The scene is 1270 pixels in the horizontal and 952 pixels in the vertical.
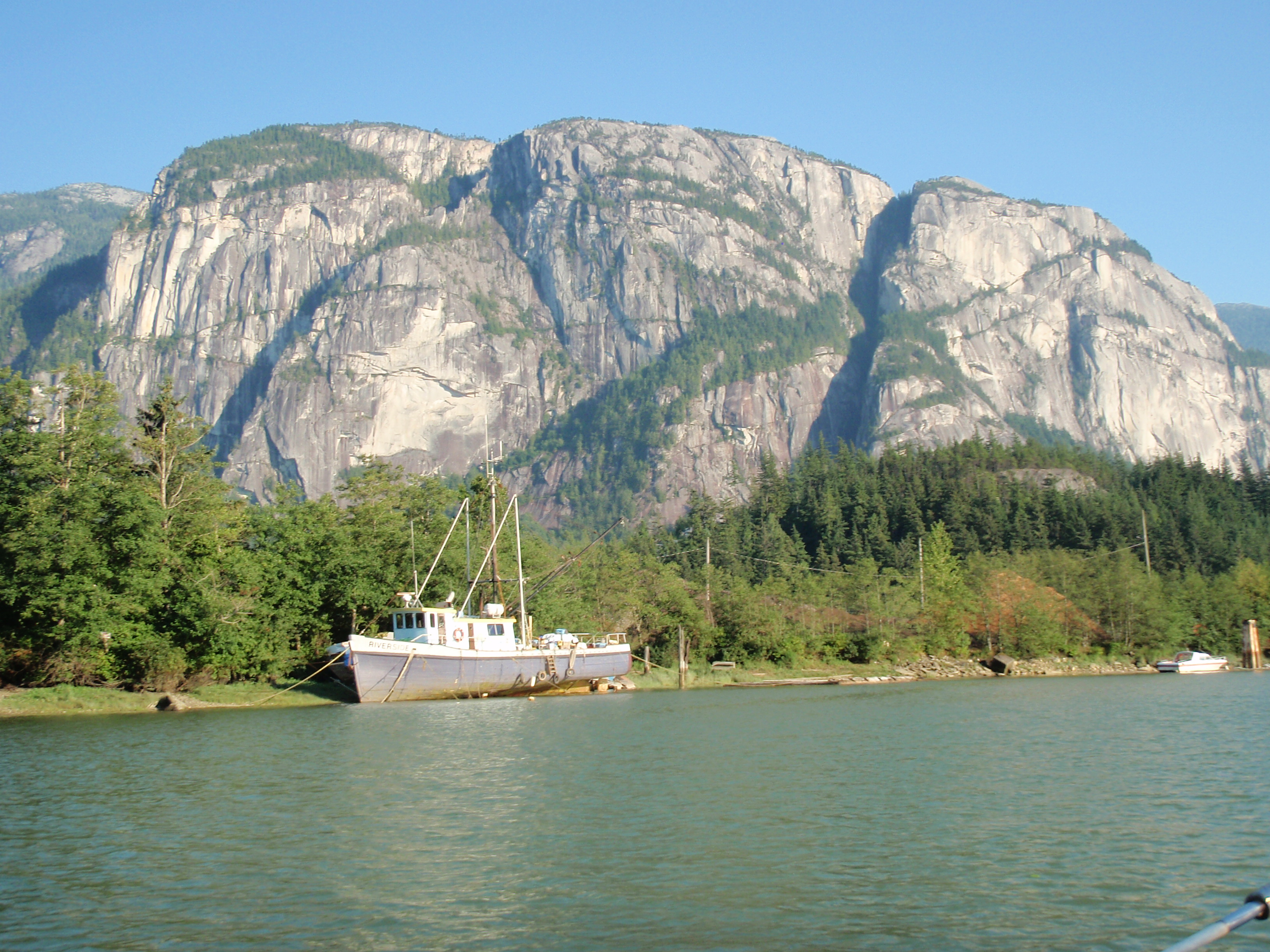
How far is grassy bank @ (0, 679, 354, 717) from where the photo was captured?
51.2 metres

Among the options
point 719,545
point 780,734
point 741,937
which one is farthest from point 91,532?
point 719,545

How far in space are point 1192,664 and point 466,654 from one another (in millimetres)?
61217

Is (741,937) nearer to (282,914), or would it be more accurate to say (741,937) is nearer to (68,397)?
(282,914)

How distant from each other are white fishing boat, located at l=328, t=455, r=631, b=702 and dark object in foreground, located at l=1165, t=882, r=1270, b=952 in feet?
162

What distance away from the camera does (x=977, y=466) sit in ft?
543

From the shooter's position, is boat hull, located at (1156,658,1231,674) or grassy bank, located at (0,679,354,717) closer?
grassy bank, located at (0,679,354,717)

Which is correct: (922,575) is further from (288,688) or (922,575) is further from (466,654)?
(288,688)

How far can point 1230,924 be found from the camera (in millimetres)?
9023

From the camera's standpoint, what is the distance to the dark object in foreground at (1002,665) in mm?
84875

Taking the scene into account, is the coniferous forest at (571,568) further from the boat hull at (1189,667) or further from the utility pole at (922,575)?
the boat hull at (1189,667)

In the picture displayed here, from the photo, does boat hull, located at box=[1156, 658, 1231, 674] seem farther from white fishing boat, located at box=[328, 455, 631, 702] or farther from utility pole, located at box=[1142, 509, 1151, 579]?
white fishing boat, located at box=[328, 455, 631, 702]

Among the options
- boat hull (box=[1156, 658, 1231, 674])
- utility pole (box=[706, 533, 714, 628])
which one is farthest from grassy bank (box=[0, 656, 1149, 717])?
utility pole (box=[706, 533, 714, 628])

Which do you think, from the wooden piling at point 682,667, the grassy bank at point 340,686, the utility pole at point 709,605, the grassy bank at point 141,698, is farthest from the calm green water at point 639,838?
the utility pole at point 709,605

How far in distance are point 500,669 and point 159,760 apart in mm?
29454
